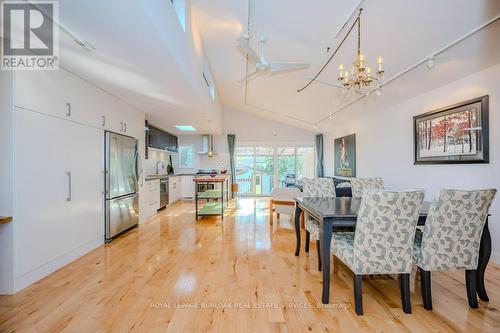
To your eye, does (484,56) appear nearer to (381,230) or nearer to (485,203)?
(485,203)

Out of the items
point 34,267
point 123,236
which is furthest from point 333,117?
point 34,267

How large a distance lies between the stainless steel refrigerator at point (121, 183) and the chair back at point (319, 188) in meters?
3.00

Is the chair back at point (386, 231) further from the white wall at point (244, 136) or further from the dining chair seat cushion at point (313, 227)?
the white wall at point (244, 136)

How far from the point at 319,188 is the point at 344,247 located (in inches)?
56.8

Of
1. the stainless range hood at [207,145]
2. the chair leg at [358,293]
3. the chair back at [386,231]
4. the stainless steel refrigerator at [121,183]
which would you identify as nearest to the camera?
the chair back at [386,231]

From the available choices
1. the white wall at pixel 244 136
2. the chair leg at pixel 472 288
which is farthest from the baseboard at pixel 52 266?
the white wall at pixel 244 136

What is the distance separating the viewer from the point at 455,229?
1804mm

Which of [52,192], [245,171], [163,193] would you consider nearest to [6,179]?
[52,192]

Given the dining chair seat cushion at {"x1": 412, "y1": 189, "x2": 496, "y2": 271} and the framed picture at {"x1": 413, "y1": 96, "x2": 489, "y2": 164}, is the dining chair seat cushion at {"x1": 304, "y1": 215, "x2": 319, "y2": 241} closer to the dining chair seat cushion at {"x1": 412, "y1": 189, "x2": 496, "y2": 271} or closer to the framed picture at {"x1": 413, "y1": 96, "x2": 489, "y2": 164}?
the dining chair seat cushion at {"x1": 412, "y1": 189, "x2": 496, "y2": 271}

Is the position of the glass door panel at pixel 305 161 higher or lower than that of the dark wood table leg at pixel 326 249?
higher

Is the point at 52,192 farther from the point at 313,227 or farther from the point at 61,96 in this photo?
the point at 313,227

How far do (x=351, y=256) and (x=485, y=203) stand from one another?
108cm

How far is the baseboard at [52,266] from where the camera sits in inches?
87.0

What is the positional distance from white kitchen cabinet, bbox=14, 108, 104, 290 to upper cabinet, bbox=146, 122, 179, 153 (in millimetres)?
2610
